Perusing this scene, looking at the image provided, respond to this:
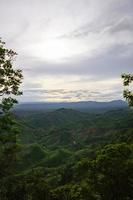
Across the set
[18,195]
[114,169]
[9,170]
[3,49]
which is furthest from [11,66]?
[18,195]

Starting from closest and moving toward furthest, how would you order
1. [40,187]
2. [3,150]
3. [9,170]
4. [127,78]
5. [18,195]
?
[127,78] → [3,150] → [9,170] → [40,187] → [18,195]

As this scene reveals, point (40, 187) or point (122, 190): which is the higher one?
point (122, 190)

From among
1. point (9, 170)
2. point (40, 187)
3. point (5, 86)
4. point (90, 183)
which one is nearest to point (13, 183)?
point (40, 187)

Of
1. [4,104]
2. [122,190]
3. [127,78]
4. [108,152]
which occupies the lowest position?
[122,190]

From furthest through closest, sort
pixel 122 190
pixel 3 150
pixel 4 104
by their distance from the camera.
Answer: pixel 122 190 < pixel 3 150 < pixel 4 104

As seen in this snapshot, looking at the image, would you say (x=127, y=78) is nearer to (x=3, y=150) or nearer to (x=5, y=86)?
(x=5, y=86)

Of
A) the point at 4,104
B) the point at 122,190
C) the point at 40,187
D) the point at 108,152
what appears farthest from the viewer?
the point at 40,187

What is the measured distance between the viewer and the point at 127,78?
2994cm

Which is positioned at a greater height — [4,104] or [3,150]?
[4,104]

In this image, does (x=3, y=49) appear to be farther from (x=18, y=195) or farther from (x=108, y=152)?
(x=18, y=195)

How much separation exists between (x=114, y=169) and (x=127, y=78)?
111 feet

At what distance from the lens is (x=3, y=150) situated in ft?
126

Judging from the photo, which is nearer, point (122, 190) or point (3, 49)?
point (3, 49)

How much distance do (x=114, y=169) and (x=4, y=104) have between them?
111 feet
